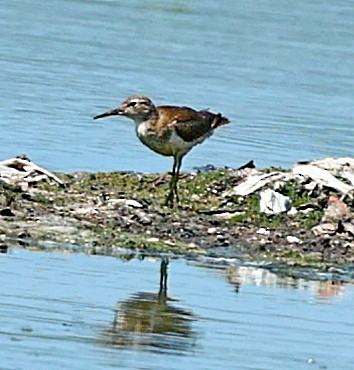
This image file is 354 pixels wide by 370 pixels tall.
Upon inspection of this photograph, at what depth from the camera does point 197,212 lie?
1317cm

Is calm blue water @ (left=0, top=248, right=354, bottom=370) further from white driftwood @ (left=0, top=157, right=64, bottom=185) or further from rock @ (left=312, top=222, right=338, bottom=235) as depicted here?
white driftwood @ (left=0, top=157, right=64, bottom=185)

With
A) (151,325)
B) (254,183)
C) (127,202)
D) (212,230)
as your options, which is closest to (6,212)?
(127,202)

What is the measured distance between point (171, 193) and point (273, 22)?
1676cm

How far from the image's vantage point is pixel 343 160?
14.8 meters

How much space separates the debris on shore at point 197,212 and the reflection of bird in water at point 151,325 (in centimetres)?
143

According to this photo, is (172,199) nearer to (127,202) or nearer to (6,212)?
(127,202)

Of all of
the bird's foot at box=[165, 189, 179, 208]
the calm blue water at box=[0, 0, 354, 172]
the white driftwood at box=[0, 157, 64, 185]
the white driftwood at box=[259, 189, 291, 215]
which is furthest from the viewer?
the calm blue water at box=[0, 0, 354, 172]

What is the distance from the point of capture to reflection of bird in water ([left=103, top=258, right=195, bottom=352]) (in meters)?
8.99

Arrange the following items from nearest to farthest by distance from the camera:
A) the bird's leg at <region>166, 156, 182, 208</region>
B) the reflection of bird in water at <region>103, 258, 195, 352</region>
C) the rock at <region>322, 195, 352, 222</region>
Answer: the reflection of bird in water at <region>103, 258, 195, 352</region> < the rock at <region>322, 195, 352, 222</region> < the bird's leg at <region>166, 156, 182, 208</region>

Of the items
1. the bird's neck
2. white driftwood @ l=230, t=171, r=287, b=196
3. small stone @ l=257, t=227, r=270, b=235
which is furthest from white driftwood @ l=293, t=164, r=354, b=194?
small stone @ l=257, t=227, r=270, b=235

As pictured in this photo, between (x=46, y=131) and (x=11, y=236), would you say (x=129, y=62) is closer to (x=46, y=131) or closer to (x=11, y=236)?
(x=46, y=131)

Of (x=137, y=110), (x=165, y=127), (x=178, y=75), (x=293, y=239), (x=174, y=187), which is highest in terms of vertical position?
(x=178, y=75)

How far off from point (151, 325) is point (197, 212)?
3.76 metres

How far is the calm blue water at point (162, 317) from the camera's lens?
8672mm
